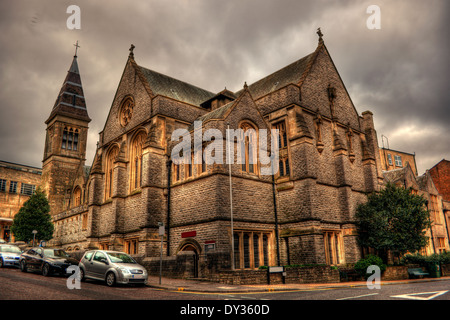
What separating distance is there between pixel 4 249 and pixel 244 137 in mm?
→ 18508

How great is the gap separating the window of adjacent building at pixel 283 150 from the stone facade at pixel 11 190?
5410cm

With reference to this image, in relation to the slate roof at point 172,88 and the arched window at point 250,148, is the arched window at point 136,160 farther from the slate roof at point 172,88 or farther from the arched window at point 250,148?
the arched window at point 250,148

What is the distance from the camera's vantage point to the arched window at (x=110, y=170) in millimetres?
30561

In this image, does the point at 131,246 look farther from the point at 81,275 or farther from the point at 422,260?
the point at 422,260

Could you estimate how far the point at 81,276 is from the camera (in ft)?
52.7

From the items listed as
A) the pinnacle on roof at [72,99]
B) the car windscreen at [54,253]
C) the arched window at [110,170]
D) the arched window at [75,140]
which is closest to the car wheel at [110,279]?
the car windscreen at [54,253]

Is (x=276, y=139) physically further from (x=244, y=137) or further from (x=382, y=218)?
(x=382, y=218)

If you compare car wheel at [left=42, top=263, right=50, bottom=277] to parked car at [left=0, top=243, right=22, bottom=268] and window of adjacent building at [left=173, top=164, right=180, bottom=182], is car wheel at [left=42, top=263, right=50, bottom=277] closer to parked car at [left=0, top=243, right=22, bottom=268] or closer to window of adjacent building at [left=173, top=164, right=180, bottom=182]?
parked car at [left=0, top=243, right=22, bottom=268]

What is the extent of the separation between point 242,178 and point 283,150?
15.8 feet

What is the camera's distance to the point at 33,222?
3922cm
